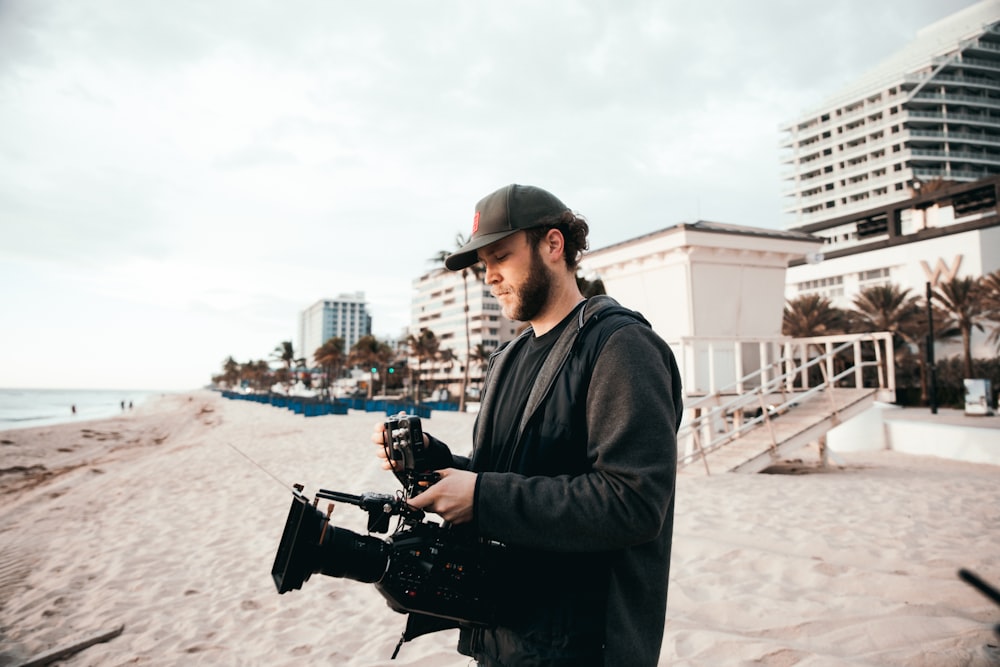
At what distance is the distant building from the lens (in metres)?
32.7

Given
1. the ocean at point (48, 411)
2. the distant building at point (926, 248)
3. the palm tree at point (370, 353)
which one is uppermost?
the distant building at point (926, 248)

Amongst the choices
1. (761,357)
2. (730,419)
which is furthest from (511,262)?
(730,419)

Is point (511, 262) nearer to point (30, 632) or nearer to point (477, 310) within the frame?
point (30, 632)

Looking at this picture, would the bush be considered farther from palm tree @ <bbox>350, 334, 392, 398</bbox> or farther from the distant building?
palm tree @ <bbox>350, 334, 392, 398</bbox>

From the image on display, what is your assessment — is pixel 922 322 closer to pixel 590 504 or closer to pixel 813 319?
pixel 813 319

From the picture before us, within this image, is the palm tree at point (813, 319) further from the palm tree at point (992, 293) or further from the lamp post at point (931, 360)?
the lamp post at point (931, 360)

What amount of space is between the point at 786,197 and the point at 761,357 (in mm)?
90370

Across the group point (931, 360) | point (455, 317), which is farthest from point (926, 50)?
point (455, 317)

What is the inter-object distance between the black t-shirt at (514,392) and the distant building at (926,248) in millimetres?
32395

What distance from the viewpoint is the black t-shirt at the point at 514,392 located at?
1600mm

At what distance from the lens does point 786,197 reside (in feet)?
285

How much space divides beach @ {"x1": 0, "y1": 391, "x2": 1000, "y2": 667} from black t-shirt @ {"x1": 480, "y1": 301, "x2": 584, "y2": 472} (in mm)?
1051

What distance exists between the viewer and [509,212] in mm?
1596

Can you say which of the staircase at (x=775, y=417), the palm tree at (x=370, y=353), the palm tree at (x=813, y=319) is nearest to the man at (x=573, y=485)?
the staircase at (x=775, y=417)
